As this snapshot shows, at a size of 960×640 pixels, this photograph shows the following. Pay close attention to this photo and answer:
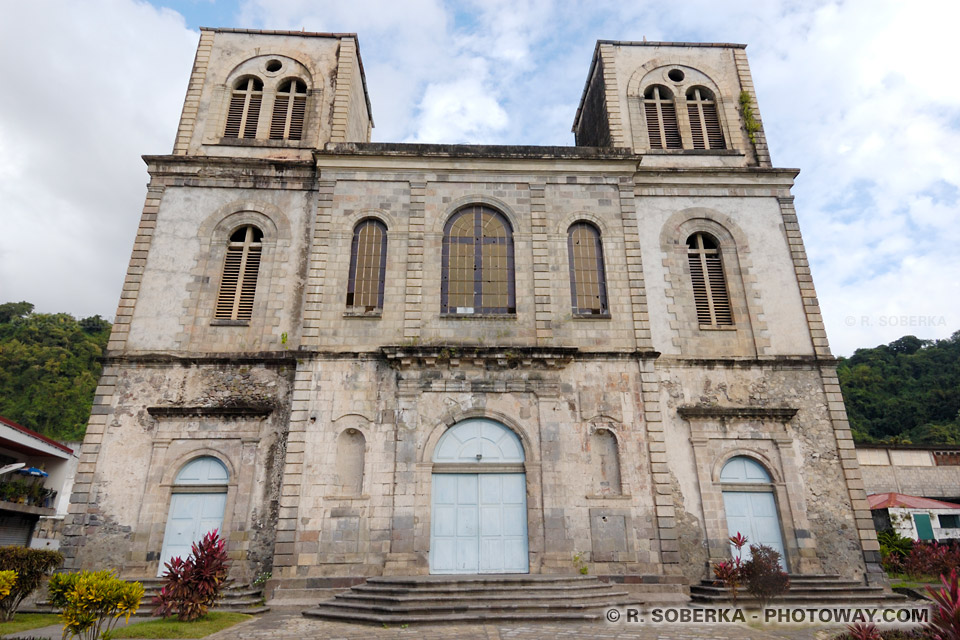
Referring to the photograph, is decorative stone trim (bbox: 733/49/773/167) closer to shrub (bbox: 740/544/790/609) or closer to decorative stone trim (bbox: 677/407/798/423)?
decorative stone trim (bbox: 677/407/798/423)

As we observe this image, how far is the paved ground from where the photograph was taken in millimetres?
8719

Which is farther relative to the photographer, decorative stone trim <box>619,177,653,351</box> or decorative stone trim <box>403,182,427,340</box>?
decorative stone trim <box>619,177,653,351</box>

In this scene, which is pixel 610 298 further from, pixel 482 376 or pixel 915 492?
pixel 915 492

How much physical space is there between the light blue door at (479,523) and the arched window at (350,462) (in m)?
1.66

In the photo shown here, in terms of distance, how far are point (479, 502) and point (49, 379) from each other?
35.1m

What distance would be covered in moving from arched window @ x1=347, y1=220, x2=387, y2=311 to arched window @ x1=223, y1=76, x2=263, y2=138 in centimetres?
474

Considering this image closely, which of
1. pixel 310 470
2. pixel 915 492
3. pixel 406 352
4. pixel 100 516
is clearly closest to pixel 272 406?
pixel 310 470

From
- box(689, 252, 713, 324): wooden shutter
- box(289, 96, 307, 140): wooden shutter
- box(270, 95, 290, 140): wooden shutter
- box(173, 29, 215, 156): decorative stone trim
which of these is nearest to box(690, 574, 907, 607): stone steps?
box(689, 252, 713, 324): wooden shutter

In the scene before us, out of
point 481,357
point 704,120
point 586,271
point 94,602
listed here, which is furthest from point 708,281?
point 94,602

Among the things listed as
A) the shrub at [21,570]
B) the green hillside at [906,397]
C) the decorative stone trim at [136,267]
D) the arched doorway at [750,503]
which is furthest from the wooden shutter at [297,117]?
the green hillside at [906,397]

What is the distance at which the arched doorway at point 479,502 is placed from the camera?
12016 mm

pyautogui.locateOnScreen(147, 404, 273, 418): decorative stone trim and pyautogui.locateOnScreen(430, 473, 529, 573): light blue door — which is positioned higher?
pyautogui.locateOnScreen(147, 404, 273, 418): decorative stone trim

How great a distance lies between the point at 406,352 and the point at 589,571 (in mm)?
5918

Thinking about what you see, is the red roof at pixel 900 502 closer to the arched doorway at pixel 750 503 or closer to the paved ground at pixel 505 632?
the arched doorway at pixel 750 503
